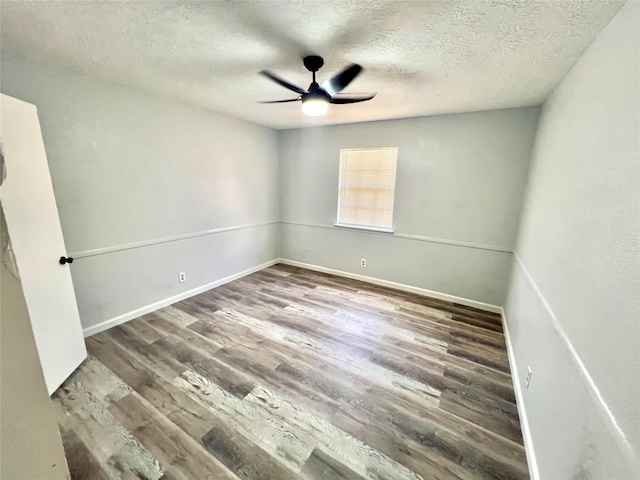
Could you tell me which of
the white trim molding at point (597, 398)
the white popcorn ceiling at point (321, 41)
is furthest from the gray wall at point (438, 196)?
the white trim molding at point (597, 398)

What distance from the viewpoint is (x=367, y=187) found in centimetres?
376

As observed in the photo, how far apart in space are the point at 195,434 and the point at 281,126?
3857 mm

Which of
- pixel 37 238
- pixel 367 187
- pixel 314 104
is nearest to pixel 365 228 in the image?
pixel 367 187

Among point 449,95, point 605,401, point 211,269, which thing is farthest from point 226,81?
point 605,401

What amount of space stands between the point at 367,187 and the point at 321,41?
236 centimetres

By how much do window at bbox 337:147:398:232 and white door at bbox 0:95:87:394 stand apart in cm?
320

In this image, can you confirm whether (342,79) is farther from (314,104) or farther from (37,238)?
(37,238)

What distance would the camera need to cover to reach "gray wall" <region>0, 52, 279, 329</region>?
2.09m

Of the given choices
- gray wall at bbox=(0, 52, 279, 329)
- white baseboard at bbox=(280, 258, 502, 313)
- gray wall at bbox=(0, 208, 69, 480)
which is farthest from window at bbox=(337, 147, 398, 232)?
gray wall at bbox=(0, 208, 69, 480)

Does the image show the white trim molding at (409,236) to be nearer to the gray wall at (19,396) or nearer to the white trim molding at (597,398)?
the white trim molding at (597,398)

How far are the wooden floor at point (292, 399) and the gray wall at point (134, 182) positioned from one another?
503 millimetres

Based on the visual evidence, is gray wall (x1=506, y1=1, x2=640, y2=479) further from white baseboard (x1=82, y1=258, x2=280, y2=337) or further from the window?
white baseboard (x1=82, y1=258, x2=280, y2=337)

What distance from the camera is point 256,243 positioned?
4.23m

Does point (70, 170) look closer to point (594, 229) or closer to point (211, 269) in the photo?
point (211, 269)
